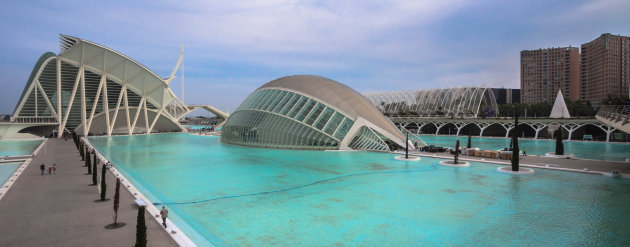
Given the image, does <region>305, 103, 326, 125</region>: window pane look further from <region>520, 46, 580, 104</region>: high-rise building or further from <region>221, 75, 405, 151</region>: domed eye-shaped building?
<region>520, 46, 580, 104</region>: high-rise building

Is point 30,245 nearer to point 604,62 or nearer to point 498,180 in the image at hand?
point 498,180

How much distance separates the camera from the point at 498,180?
19234 millimetres

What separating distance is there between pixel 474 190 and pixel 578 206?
157 inches

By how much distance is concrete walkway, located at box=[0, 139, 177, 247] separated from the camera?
988 cm

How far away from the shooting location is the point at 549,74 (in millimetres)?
137000

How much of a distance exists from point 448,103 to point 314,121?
214ft

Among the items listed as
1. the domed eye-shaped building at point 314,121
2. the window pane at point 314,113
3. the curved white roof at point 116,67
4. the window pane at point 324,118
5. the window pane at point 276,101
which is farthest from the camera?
the curved white roof at point 116,67

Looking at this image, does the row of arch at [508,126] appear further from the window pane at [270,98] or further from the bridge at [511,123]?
the window pane at [270,98]

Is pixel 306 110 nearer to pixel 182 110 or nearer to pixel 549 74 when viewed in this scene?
pixel 182 110

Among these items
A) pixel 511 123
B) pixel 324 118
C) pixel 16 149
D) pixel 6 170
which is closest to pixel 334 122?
pixel 324 118

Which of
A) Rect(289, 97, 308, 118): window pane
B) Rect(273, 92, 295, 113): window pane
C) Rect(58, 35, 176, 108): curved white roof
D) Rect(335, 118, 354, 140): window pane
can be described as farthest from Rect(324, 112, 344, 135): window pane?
Rect(58, 35, 176, 108): curved white roof

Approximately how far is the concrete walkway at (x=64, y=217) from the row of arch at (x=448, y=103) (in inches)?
3215

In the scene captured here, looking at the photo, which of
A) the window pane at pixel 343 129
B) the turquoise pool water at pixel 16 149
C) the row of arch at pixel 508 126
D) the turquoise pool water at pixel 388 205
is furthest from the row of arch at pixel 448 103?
the turquoise pool water at pixel 16 149

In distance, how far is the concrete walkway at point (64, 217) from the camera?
988 centimetres
